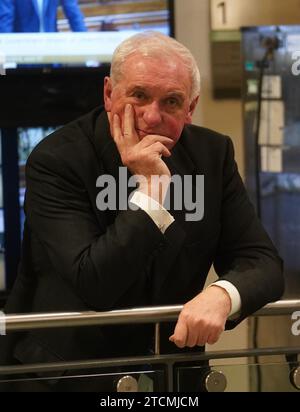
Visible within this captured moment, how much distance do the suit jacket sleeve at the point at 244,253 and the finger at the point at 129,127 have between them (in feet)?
0.93

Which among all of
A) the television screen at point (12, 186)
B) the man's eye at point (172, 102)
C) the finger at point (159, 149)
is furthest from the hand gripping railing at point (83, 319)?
the television screen at point (12, 186)

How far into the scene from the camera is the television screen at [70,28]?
2.87m

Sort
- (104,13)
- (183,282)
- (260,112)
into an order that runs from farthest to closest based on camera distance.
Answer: (260,112) → (104,13) → (183,282)

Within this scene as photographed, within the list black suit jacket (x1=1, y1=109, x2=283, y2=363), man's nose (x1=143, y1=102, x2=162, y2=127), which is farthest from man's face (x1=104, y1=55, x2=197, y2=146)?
black suit jacket (x1=1, y1=109, x2=283, y2=363)

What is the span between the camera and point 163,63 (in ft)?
4.52

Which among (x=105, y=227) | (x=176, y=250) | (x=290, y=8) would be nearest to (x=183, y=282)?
(x=176, y=250)

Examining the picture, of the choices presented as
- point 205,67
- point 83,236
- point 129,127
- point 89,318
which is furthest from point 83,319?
point 205,67

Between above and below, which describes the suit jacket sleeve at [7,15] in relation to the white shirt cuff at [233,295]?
above

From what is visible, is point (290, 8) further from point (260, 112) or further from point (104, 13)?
point (104, 13)

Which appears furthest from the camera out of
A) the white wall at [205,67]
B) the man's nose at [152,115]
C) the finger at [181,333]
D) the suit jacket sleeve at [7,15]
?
the white wall at [205,67]

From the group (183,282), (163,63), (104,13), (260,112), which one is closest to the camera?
(163,63)

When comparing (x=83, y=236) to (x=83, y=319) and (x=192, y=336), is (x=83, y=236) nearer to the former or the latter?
(x=83, y=319)

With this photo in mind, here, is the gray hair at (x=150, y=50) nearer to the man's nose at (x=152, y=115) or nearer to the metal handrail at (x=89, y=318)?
the man's nose at (x=152, y=115)
